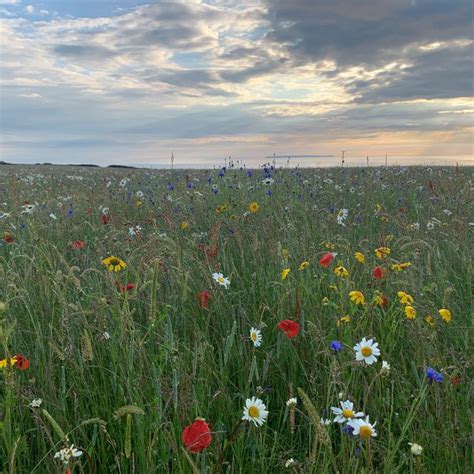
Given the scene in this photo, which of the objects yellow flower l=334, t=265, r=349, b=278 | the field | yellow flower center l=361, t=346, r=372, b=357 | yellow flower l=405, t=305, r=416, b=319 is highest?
yellow flower l=334, t=265, r=349, b=278

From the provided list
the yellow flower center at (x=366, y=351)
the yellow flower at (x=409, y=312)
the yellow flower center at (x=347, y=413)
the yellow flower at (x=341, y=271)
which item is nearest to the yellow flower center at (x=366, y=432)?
the yellow flower center at (x=347, y=413)

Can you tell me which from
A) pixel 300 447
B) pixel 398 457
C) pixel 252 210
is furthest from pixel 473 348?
pixel 252 210

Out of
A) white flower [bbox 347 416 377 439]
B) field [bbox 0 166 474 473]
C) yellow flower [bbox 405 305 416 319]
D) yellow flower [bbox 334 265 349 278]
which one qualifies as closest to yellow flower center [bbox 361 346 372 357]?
field [bbox 0 166 474 473]

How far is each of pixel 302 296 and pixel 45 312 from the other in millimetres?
Answer: 1624

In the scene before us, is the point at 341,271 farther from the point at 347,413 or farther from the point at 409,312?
the point at 347,413

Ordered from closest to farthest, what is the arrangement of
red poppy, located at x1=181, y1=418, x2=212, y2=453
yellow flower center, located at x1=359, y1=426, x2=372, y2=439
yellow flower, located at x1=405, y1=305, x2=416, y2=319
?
red poppy, located at x1=181, y1=418, x2=212, y2=453 → yellow flower center, located at x1=359, y1=426, x2=372, y2=439 → yellow flower, located at x1=405, y1=305, x2=416, y2=319

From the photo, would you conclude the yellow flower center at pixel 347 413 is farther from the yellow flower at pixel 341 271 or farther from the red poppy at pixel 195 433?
the yellow flower at pixel 341 271

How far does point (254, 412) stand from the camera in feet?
5.68

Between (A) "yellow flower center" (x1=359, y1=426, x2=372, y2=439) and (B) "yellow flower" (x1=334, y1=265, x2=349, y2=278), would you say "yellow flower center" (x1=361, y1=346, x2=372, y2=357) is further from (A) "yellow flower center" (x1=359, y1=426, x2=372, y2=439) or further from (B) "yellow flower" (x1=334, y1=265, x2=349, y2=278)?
(B) "yellow flower" (x1=334, y1=265, x2=349, y2=278)

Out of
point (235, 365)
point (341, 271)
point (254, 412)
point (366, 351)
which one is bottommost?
point (235, 365)

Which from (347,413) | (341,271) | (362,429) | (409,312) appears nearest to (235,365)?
(341,271)

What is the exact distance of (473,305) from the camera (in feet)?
11.2

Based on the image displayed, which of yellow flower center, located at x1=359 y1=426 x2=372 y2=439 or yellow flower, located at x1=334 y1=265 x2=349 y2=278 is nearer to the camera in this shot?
yellow flower center, located at x1=359 y1=426 x2=372 y2=439

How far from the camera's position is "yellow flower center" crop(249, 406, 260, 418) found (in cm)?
173
